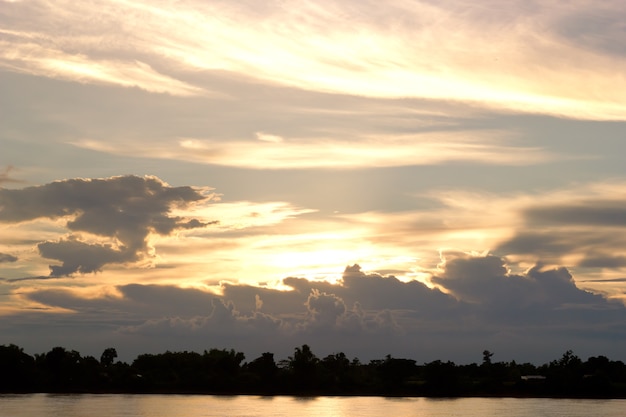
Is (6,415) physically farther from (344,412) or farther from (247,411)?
(344,412)

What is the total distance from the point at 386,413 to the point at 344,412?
10.6 meters

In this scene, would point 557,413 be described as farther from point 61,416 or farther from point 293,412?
point 61,416

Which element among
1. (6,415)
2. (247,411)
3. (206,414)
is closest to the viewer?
(6,415)

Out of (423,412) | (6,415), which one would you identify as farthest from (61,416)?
(423,412)

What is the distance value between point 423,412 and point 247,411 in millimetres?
39496

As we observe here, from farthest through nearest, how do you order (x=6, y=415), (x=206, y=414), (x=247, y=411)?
(x=247, y=411), (x=206, y=414), (x=6, y=415)

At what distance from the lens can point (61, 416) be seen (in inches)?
6156

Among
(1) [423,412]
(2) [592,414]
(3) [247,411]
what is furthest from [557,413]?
(3) [247,411]

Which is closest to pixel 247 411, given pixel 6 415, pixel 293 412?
pixel 293 412

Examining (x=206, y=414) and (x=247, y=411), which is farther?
(x=247, y=411)

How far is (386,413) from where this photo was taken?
632ft

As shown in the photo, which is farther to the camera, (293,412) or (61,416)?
(293,412)

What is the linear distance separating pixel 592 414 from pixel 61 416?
111 metres

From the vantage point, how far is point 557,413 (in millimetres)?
192750
